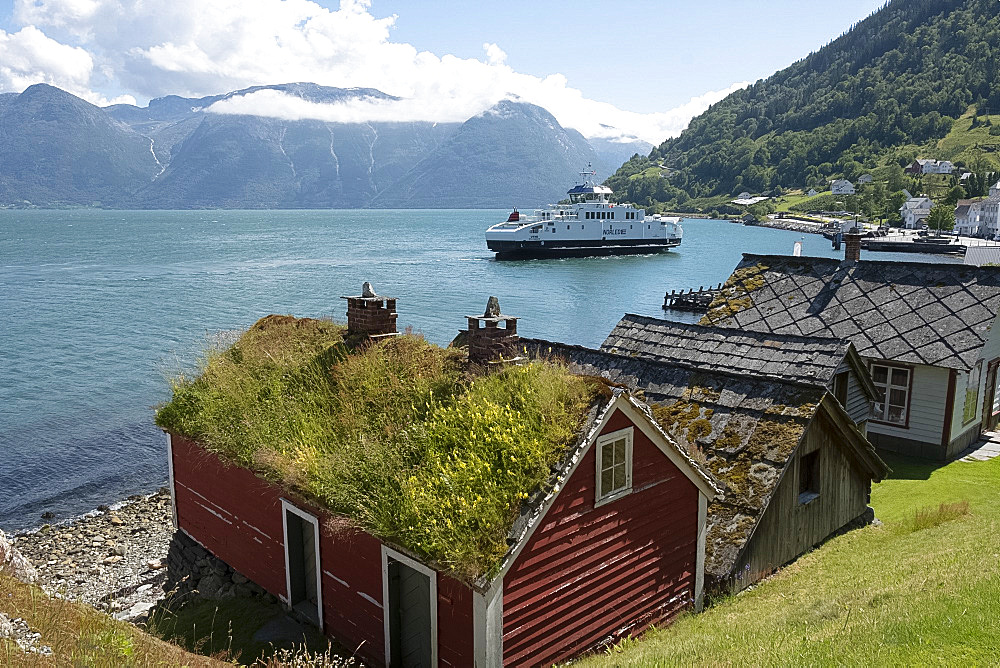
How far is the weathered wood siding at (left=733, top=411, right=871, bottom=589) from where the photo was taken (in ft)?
38.9

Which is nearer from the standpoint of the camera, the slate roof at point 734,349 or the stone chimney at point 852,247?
the slate roof at point 734,349

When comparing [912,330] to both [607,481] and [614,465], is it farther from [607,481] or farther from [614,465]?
[607,481]

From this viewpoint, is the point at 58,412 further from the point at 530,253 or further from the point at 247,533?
the point at 530,253

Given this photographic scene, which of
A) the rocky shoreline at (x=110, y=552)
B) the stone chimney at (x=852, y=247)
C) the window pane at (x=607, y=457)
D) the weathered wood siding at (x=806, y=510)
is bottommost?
the rocky shoreline at (x=110, y=552)

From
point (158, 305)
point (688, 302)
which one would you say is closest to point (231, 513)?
point (158, 305)

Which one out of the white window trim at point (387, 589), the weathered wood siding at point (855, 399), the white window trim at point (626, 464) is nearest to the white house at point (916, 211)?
the weathered wood siding at point (855, 399)

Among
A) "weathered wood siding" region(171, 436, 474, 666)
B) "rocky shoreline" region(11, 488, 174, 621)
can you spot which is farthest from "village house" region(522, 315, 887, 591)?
"rocky shoreline" region(11, 488, 174, 621)

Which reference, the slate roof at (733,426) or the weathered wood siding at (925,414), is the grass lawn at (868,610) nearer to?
the slate roof at (733,426)

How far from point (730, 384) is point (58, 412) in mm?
30545

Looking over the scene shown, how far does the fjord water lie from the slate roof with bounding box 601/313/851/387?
1104 cm

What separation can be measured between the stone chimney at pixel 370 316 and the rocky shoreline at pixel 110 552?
7.70 metres

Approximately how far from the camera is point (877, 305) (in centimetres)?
2102

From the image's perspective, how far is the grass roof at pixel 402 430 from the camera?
793 centimetres

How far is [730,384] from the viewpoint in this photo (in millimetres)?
13367
